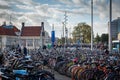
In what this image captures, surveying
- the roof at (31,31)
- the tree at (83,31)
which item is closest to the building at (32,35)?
the roof at (31,31)

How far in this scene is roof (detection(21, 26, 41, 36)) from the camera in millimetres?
70713

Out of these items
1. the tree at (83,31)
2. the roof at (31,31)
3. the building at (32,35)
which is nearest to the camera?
the building at (32,35)

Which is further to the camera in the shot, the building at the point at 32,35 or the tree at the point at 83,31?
the tree at the point at 83,31

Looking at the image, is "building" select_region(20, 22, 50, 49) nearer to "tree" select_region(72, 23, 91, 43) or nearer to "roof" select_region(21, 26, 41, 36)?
"roof" select_region(21, 26, 41, 36)

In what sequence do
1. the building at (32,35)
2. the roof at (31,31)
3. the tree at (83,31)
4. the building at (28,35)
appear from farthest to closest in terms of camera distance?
the tree at (83,31), the roof at (31,31), the building at (32,35), the building at (28,35)

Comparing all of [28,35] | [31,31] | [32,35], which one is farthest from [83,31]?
[28,35]

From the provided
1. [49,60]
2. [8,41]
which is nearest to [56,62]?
[49,60]

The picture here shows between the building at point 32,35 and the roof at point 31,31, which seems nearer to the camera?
the building at point 32,35

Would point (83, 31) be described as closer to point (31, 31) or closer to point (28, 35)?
point (31, 31)

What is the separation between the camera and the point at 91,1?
30031 millimetres

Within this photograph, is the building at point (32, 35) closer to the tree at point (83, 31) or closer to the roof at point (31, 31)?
the roof at point (31, 31)

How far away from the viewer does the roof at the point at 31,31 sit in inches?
2784

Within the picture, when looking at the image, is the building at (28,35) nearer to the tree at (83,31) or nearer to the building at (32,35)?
the building at (32,35)

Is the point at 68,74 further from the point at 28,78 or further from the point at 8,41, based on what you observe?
the point at 8,41
